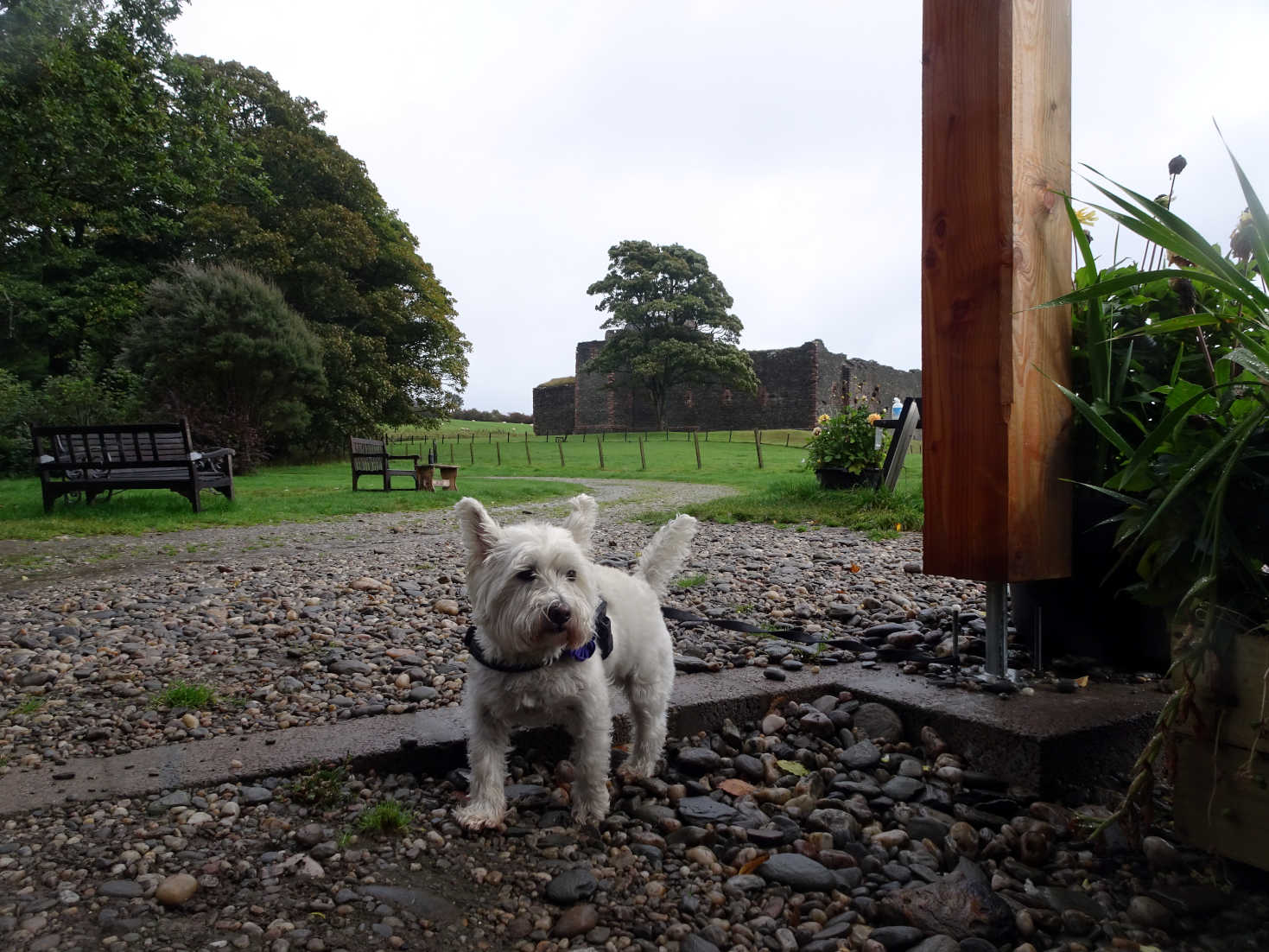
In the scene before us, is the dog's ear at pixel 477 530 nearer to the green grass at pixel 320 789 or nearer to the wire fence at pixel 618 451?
the green grass at pixel 320 789

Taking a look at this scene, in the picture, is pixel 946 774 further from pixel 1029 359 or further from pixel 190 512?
pixel 190 512

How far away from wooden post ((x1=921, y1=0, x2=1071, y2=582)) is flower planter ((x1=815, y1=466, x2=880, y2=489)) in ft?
30.4

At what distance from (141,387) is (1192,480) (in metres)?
27.8

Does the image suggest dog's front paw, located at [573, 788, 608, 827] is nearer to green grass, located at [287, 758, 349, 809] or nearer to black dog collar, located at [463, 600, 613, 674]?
black dog collar, located at [463, 600, 613, 674]

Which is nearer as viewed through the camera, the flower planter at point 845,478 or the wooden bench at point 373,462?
the flower planter at point 845,478

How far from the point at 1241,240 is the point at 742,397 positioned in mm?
52103

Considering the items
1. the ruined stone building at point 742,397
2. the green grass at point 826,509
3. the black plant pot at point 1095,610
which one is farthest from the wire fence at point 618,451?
the black plant pot at point 1095,610

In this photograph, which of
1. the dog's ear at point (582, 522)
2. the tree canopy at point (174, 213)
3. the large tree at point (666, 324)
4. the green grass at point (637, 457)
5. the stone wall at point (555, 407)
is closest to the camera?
the dog's ear at point (582, 522)

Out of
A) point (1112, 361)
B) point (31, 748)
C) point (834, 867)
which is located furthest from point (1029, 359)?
point (31, 748)

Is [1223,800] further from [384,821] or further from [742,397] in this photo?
[742,397]

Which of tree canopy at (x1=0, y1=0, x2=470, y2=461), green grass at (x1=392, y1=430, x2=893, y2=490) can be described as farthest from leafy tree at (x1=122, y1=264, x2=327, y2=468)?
green grass at (x1=392, y1=430, x2=893, y2=490)

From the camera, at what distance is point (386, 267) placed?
33.9 metres

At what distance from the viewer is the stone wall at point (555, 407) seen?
198 ft

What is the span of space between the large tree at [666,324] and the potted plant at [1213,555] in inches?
1936
